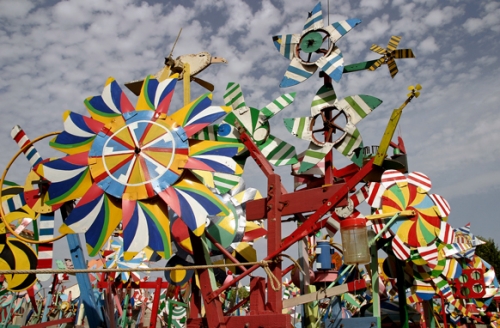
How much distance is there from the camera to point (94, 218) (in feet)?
14.1

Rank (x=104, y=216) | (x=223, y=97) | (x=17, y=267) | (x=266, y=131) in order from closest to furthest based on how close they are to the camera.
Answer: (x=104, y=216) < (x=17, y=267) < (x=266, y=131) < (x=223, y=97)

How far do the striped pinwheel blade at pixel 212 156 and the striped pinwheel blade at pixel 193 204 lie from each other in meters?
0.22

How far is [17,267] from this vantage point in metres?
6.38

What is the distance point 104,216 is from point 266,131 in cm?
328

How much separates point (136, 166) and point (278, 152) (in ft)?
9.38

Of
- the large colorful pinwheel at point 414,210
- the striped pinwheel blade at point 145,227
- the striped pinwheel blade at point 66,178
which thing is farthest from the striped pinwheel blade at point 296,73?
the striped pinwheel blade at point 66,178

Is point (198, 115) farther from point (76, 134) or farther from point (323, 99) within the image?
point (323, 99)

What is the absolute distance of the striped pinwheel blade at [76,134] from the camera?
15.3 feet

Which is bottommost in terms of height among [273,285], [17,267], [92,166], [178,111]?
[273,285]

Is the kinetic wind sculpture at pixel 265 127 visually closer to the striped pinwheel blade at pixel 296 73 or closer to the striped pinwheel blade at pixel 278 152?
the striped pinwheel blade at pixel 278 152

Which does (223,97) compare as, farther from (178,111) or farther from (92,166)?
(92,166)

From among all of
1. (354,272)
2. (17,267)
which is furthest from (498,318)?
(17,267)

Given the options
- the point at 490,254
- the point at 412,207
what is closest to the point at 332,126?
the point at 412,207

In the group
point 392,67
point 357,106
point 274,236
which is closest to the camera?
point 274,236
